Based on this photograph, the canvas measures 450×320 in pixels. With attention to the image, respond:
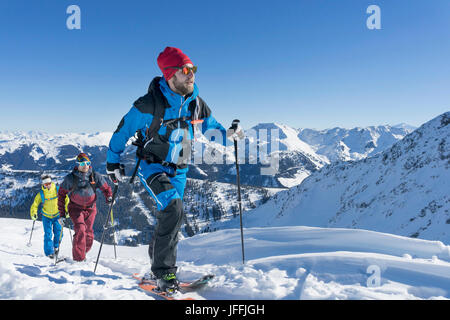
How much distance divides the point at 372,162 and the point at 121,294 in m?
66.7

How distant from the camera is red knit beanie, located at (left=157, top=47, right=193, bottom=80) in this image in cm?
487

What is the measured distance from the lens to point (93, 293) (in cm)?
409

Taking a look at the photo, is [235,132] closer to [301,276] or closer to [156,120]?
[156,120]

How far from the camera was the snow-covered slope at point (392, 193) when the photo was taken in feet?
112

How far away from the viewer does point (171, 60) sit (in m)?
4.89

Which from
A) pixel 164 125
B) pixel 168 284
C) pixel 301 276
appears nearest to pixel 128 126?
pixel 164 125

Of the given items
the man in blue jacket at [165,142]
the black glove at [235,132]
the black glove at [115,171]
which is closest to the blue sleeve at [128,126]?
the man in blue jacket at [165,142]

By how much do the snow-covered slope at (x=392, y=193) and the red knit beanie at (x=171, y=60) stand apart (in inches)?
1314

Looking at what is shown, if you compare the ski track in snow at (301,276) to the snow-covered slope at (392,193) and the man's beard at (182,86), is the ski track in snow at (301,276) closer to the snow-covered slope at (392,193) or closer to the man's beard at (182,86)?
the man's beard at (182,86)

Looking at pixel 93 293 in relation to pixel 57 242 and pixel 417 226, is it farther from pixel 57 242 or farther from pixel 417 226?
pixel 417 226

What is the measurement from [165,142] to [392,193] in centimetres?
4817

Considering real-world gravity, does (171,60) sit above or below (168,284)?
above

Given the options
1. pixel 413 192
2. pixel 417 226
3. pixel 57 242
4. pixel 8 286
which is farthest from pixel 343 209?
pixel 8 286

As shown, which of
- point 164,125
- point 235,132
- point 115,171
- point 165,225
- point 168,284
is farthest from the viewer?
point 235,132
